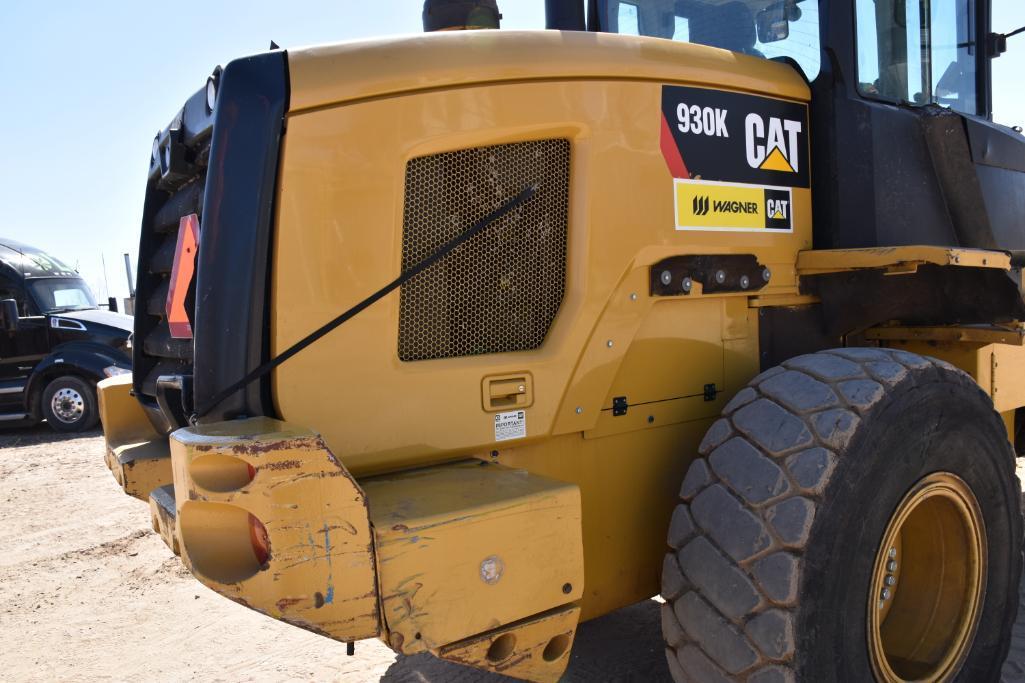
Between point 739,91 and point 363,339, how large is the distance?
5.01ft

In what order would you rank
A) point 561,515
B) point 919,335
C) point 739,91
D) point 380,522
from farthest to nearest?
point 919,335
point 739,91
point 561,515
point 380,522

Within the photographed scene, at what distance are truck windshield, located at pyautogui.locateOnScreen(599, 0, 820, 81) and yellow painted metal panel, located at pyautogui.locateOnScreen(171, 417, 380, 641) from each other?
7.63ft

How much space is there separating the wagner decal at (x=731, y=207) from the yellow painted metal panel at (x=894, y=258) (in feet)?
0.49

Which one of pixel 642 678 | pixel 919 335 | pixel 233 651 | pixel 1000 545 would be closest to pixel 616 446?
pixel 642 678

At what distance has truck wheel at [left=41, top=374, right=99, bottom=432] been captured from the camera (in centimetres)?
1066

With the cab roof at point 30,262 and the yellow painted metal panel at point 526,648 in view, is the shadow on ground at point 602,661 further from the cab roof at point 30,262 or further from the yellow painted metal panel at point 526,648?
the cab roof at point 30,262

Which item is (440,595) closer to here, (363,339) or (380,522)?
(380,522)

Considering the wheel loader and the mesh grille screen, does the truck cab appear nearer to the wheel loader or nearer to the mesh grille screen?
the wheel loader

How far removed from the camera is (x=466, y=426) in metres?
2.31

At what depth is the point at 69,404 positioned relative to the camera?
10711 mm

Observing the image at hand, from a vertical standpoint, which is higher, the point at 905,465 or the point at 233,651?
the point at 905,465

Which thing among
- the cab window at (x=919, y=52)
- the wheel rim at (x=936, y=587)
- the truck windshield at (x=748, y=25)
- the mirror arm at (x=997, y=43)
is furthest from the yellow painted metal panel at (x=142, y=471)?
the mirror arm at (x=997, y=43)

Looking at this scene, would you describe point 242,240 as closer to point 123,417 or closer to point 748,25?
point 123,417

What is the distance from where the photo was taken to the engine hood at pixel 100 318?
11.3 m
